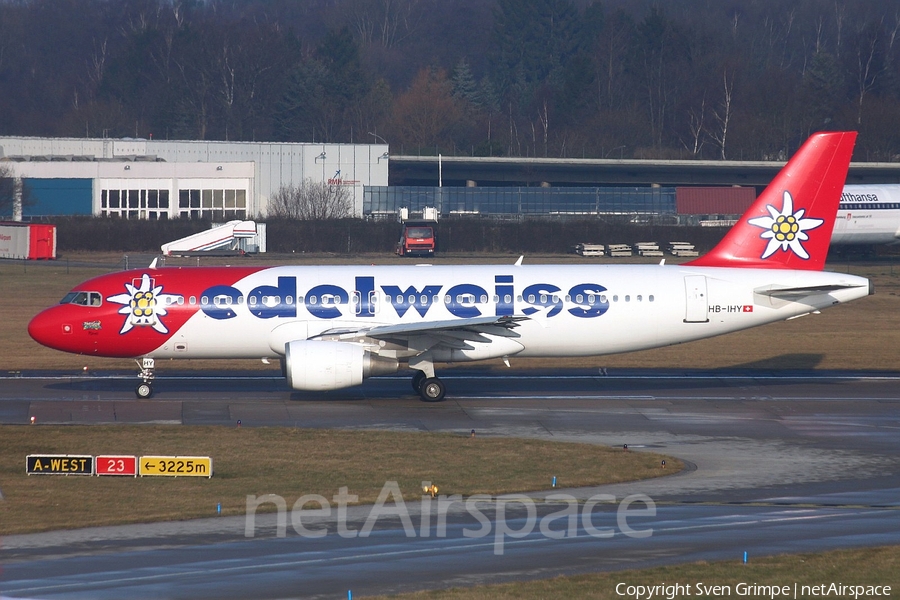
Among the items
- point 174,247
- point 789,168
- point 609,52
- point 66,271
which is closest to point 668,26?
point 609,52

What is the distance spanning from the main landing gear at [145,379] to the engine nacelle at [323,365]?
4.87 metres

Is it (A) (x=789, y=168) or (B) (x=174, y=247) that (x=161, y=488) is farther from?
(B) (x=174, y=247)

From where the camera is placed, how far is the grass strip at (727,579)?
1491 centimetres

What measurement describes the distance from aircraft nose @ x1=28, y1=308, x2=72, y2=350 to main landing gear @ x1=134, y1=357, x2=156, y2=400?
224 cm

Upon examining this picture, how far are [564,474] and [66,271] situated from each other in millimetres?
53157

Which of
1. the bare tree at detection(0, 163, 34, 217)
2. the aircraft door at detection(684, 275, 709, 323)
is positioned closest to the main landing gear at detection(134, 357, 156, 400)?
the aircraft door at detection(684, 275, 709, 323)

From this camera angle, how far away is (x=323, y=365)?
29438 millimetres

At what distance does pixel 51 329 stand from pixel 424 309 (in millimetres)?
10349

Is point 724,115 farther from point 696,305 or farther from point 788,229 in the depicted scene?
point 696,305

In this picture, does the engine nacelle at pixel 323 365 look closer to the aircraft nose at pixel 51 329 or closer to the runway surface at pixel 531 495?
the runway surface at pixel 531 495

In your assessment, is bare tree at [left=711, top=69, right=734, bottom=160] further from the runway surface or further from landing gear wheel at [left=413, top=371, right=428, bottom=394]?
landing gear wheel at [left=413, top=371, right=428, bottom=394]

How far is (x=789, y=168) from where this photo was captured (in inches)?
1321

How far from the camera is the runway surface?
16.1 metres

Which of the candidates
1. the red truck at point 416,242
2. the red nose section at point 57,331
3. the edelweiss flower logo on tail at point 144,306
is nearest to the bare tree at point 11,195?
the red truck at point 416,242
